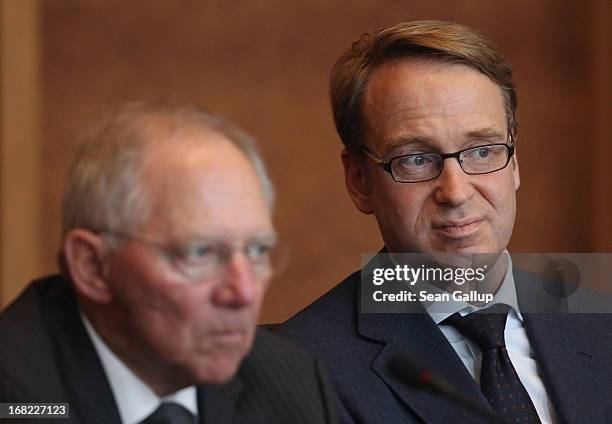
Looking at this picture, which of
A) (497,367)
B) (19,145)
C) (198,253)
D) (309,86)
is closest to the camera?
(198,253)

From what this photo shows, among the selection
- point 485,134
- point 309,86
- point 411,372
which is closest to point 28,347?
point 411,372

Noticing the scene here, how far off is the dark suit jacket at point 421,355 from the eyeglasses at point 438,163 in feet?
0.83

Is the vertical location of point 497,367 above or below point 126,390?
below

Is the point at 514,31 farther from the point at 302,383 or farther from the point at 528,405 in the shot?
the point at 302,383

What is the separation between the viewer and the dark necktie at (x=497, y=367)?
1902 mm

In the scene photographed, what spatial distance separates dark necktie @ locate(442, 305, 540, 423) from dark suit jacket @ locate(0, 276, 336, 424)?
381mm

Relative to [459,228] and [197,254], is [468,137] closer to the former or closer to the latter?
[459,228]

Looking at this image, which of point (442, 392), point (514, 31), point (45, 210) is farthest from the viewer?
point (514, 31)

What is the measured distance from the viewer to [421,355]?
1985 millimetres

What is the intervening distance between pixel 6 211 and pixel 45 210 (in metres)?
0.32

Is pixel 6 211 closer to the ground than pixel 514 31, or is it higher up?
Result: closer to the ground

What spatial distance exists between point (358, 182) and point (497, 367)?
479mm

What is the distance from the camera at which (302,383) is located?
167cm

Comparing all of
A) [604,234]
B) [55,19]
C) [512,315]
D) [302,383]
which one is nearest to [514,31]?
[604,234]
